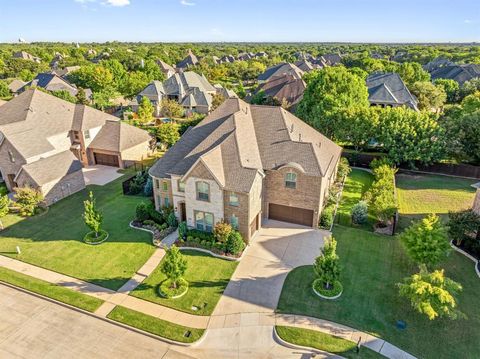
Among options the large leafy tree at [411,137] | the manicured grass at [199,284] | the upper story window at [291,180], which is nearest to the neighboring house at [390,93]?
A: the large leafy tree at [411,137]

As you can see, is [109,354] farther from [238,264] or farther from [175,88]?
[175,88]

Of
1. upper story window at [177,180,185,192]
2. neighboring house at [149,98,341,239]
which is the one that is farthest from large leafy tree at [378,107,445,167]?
upper story window at [177,180,185,192]

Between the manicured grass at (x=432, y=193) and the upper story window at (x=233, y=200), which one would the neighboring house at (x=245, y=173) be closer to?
the upper story window at (x=233, y=200)

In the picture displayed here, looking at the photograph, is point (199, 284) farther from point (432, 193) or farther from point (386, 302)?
point (432, 193)

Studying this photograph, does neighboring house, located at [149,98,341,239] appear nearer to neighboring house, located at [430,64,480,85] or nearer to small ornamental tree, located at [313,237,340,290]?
small ornamental tree, located at [313,237,340,290]

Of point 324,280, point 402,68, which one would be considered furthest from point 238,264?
point 402,68

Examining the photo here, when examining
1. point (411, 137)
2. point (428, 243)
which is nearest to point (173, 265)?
point (428, 243)
